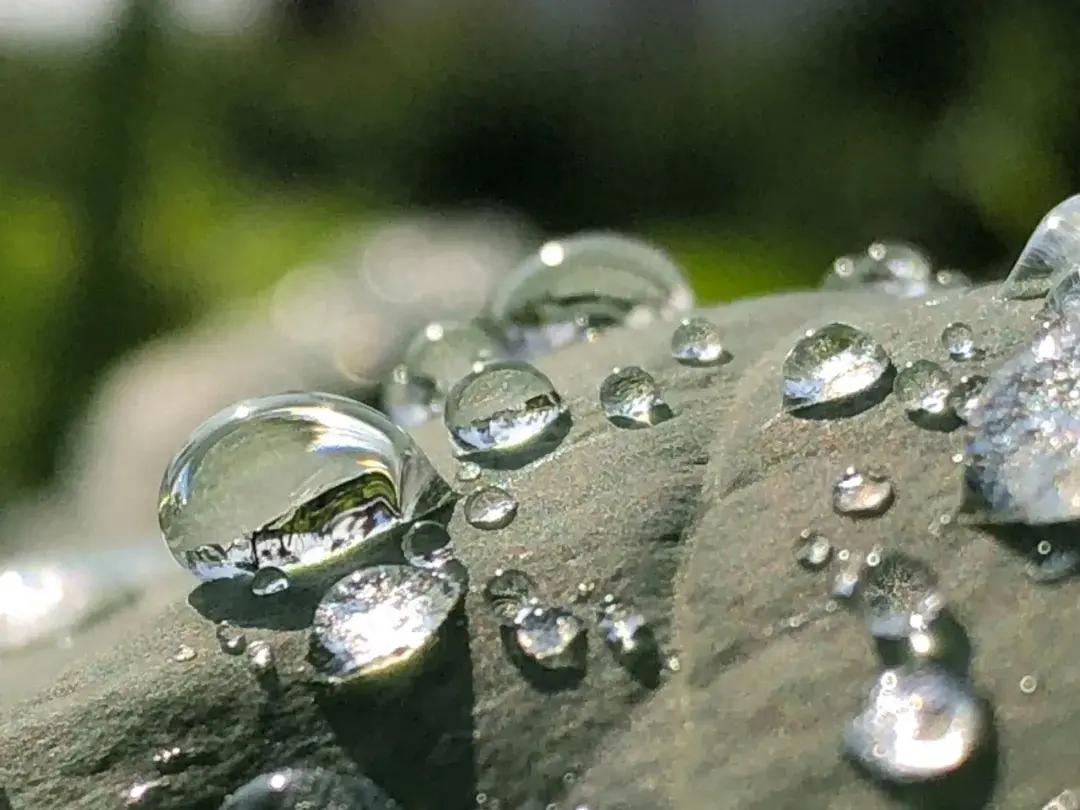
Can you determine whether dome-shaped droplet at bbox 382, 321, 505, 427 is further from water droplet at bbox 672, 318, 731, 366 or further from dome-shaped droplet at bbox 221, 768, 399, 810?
dome-shaped droplet at bbox 221, 768, 399, 810

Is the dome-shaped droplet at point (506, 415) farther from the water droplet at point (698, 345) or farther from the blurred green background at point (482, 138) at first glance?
the blurred green background at point (482, 138)

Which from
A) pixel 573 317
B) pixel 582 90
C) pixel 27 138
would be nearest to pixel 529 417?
pixel 573 317

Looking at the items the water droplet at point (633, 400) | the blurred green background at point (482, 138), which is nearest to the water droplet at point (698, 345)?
the water droplet at point (633, 400)

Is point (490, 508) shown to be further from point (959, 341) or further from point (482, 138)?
point (482, 138)

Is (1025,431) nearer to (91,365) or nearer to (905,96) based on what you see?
(91,365)

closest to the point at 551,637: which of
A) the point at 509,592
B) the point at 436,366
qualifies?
the point at 509,592

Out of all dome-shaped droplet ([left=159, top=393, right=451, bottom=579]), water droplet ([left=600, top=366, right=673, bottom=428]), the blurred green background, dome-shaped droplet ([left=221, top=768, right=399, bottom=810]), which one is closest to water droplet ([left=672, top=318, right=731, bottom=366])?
water droplet ([left=600, top=366, right=673, bottom=428])
